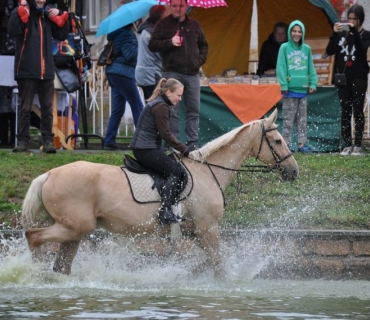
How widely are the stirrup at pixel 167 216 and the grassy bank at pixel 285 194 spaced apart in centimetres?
144

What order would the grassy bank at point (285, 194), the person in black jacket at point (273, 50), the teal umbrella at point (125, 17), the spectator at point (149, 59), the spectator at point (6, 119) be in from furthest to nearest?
the person in black jacket at point (273, 50) < the spectator at point (6, 119) < the teal umbrella at point (125, 17) < the spectator at point (149, 59) < the grassy bank at point (285, 194)

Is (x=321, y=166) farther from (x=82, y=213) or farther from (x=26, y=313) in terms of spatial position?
(x=26, y=313)

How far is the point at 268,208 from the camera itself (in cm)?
1414

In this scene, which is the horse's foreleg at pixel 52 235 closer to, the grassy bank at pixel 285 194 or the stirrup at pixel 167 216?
the stirrup at pixel 167 216

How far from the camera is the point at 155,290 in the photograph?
11.5 meters

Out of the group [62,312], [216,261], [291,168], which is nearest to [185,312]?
[62,312]

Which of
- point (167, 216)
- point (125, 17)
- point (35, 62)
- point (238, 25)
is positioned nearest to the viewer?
point (167, 216)

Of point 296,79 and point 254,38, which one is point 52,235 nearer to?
point 296,79

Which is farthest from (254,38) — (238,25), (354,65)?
(354,65)

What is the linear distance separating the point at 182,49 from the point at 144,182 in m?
4.41

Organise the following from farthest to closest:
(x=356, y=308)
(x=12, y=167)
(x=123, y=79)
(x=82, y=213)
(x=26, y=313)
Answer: (x=123, y=79)
(x=12, y=167)
(x=82, y=213)
(x=356, y=308)
(x=26, y=313)

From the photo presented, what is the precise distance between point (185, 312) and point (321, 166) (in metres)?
6.19

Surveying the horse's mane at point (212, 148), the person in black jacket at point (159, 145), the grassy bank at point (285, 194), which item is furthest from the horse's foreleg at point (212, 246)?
the grassy bank at point (285, 194)

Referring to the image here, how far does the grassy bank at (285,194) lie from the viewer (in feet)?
45.1
